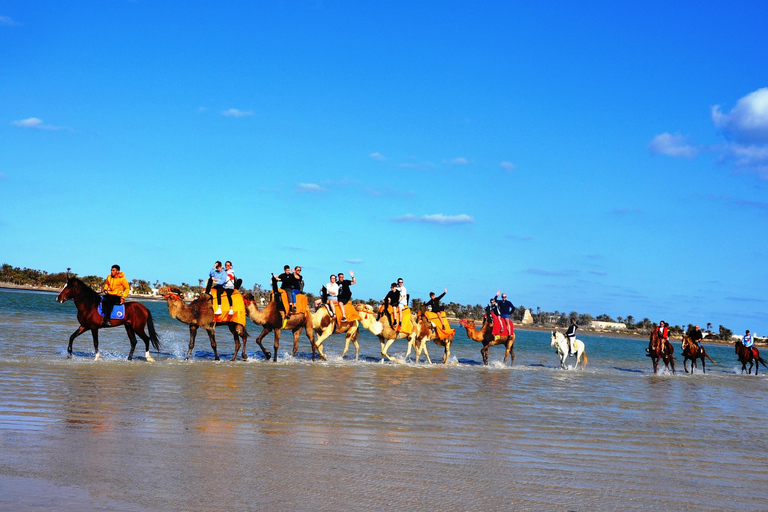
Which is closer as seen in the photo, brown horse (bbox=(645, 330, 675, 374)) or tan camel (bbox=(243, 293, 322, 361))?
tan camel (bbox=(243, 293, 322, 361))

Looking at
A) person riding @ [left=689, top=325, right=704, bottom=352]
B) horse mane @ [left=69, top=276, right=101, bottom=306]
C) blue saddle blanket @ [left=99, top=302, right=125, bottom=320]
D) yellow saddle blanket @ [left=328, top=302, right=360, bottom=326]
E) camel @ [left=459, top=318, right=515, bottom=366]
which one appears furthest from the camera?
person riding @ [left=689, top=325, right=704, bottom=352]

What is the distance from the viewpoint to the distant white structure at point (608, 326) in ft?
513

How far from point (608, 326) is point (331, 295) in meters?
149

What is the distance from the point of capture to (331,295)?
2294cm

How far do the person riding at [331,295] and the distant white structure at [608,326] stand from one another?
142290 millimetres

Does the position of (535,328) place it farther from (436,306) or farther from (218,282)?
(218,282)

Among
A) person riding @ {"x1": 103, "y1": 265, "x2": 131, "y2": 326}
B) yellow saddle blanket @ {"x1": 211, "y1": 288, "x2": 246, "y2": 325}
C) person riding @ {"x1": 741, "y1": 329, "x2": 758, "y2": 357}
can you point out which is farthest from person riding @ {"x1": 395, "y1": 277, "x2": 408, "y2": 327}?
person riding @ {"x1": 741, "y1": 329, "x2": 758, "y2": 357}

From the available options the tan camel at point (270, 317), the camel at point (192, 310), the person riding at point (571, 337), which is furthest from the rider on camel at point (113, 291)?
the person riding at point (571, 337)

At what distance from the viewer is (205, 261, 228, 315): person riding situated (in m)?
20.4

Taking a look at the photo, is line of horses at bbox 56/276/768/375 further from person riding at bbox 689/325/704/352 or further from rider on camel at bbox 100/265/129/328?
person riding at bbox 689/325/704/352

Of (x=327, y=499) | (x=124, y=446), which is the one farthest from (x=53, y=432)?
(x=327, y=499)

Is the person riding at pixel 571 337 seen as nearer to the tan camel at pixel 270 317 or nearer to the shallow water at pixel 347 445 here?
the tan camel at pixel 270 317

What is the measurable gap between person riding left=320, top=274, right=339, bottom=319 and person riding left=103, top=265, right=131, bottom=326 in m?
6.28

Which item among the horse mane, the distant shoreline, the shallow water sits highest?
the horse mane
